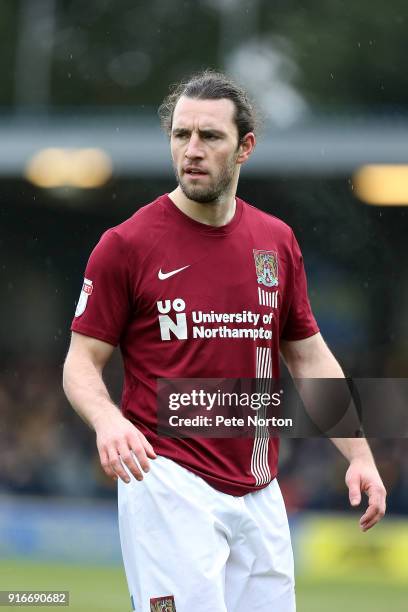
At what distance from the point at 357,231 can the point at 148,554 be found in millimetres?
11253

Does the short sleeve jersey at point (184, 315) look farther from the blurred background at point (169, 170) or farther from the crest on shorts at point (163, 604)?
the blurred background at point (169, 170)

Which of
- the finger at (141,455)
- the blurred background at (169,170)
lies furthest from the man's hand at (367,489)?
the blurred background at (169,170)

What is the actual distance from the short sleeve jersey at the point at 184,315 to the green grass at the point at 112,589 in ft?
15.2

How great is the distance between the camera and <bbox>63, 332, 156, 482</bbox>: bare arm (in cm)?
348

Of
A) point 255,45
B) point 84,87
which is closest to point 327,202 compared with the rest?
point 255,45

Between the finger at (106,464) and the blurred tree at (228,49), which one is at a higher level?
the blurred tree at (228,49)

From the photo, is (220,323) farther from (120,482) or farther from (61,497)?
(61,497)

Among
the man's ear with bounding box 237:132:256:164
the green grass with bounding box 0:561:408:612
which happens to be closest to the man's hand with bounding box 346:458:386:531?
the man's ear with bounding box 237:132:256:164

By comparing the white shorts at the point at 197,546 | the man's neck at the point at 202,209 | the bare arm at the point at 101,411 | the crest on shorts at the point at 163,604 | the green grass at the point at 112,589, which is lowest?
the green grass at the point at 112,589

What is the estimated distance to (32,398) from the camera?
14312 mm

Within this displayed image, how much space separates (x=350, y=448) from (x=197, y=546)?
Result: 684 millimetres

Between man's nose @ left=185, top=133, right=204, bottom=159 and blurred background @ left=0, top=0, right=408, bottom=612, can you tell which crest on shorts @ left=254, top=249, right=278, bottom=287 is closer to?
man's nose @ left=185, top=133, right=204, bottom=159

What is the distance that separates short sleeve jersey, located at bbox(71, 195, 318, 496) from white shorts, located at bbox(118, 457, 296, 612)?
0.24 feet

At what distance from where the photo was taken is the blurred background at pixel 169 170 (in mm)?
13570
